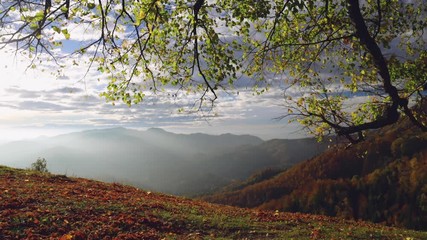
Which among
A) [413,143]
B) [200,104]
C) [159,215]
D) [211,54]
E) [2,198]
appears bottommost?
[413,143]

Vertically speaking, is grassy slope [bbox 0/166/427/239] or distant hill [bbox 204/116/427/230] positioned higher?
grassy slope [bbox 0/166/427/239]

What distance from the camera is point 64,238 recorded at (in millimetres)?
13320

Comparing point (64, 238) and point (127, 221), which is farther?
point (127, 221)

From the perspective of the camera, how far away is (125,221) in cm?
1652

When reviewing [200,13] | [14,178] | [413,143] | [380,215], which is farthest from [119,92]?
[413,143]

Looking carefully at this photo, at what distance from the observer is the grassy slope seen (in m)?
14.7

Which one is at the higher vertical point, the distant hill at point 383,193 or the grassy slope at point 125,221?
the grassy slope at point 125,221

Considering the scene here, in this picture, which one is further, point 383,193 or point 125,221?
point 383,193

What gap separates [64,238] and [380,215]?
115148 mm

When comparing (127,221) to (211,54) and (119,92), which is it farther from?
(211,54)

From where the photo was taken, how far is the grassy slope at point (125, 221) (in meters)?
14.7

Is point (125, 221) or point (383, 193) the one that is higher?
point (125, 221)

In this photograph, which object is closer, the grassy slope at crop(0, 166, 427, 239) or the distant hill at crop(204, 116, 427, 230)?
the grassy slope at crop(0, 166, 427, 239)

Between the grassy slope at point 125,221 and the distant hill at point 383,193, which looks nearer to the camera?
the grassy slope at point 125,221
